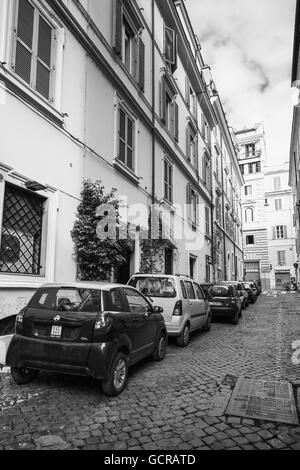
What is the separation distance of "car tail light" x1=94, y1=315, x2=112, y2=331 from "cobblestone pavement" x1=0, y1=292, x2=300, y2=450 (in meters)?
0.91

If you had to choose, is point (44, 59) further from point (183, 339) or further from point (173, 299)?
point (183, 339)

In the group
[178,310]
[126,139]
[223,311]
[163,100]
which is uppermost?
[163,100]

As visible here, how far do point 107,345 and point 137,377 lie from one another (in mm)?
1374

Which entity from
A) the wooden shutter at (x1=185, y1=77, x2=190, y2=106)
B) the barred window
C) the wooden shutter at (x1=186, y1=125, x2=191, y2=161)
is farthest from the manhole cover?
the wooden shutter at (x1=185, y1=77, x2=190, y2=106)

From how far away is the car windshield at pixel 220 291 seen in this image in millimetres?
13039

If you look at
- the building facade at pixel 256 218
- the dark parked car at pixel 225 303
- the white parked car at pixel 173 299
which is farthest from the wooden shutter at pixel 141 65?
the building facade at pixel 256 218

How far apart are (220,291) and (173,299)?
18.3ft

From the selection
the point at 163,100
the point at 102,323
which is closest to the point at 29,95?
the point at 102,323

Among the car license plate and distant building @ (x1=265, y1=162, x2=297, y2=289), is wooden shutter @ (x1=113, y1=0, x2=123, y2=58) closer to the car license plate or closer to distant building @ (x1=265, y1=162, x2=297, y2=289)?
the car license plate

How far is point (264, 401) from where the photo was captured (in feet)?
15.2

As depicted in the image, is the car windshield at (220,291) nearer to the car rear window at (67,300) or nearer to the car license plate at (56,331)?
the car rear window at (67,300)

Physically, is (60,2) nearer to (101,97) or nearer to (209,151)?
(101,97)

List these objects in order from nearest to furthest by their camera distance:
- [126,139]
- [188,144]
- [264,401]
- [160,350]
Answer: [264,401], [160,350], [126,139], [188,144]

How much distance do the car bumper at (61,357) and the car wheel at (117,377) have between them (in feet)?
0.42
